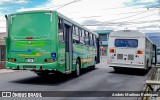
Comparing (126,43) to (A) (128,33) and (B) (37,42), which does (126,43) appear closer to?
(A) (128,33)

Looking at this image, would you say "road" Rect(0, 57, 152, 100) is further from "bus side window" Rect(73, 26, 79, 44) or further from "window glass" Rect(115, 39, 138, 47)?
"window glass" Rect(115, 39, 138, 47)

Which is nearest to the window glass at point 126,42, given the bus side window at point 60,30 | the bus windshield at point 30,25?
the bus side window at point 60,30

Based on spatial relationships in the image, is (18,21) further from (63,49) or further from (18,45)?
(63,49)

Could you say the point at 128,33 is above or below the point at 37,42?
above

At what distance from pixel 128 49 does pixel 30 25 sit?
27.9 feet

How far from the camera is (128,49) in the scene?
18906 mm

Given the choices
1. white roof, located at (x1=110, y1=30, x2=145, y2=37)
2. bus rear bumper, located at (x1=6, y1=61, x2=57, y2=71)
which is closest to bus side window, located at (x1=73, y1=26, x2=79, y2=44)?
bus rear bumper, located at (x1=6, y1=61, x2=57, y2=71)

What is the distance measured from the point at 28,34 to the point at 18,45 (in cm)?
72

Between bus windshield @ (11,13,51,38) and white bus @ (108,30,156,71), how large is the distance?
26.8ft

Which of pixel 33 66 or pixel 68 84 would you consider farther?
pixel 68 84

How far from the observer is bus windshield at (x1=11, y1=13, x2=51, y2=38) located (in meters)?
12.5

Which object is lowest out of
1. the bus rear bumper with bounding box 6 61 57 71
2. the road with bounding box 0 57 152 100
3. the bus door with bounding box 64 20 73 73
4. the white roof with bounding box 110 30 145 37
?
the road with bounding box 0 57 152 100

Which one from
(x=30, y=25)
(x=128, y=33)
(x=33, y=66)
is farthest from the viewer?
(x=128, y=33)

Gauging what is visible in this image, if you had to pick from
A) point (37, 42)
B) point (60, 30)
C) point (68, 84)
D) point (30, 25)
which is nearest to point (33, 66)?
point (37, 42)
